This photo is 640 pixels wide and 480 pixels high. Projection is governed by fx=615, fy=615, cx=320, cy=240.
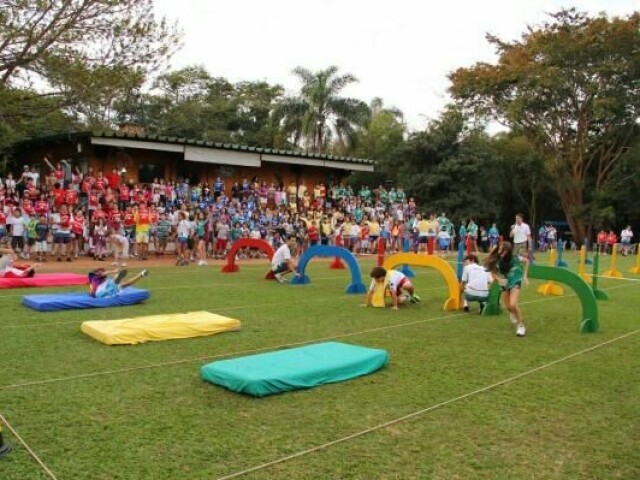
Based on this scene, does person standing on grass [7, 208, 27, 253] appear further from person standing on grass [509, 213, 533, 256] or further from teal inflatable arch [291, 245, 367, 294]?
person standing on grass [509, 213, 533, 256]

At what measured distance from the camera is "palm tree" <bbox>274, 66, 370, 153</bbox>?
127 ft

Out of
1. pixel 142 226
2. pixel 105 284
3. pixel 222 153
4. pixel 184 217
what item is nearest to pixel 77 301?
pixel 105 284

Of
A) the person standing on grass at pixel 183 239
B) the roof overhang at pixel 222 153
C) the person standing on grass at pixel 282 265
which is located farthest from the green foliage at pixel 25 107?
the person standing on grass at pixel 282 265

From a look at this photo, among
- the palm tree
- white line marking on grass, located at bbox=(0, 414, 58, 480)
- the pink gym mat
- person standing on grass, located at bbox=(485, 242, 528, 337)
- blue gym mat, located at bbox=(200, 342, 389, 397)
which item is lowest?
white line marking on grass, located at bbox=(0, 414, 58, 480)

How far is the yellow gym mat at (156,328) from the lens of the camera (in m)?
7.93

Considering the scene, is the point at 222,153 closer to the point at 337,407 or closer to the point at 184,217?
the point at 184,217

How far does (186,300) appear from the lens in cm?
1201

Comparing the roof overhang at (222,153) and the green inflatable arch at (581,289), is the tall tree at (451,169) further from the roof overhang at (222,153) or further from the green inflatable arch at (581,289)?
the green inflatable arch at (581,289)

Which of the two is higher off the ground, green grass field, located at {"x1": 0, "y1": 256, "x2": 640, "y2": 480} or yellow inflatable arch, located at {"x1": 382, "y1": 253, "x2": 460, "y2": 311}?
yellow inflatable arch, located at {"x1": 382, "y1": 253, "x2": 460, "y2": 311}

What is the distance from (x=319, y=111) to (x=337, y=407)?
34.8m

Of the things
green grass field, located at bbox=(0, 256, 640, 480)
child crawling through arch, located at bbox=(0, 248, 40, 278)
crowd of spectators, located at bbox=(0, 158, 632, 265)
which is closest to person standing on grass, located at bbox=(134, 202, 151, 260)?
crowd of spectators, located at bbox=(0, 158, 632, 265)

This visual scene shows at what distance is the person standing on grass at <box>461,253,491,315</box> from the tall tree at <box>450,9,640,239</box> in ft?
90.9

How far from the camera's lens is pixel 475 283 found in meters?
11.4

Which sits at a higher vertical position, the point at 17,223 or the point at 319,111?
the point at 319,111
